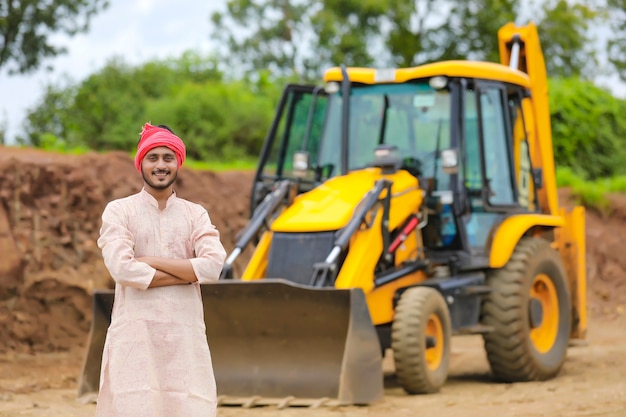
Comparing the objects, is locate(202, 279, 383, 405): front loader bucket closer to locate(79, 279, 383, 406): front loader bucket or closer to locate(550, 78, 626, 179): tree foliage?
locate(79, 279, 383, 406): front loader bucket

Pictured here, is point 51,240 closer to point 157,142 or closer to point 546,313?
point 546,313

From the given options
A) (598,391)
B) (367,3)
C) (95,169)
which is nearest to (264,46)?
(367,3)

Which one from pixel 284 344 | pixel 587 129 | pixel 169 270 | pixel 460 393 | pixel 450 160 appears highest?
pixel 587 129

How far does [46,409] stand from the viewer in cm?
821

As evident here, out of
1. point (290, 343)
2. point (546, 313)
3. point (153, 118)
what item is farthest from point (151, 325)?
point (153, 118)

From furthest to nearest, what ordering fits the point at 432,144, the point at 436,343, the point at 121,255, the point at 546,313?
the point at 546,313 < the point at 432,144 < the point at 436,343 < the point at 121,255

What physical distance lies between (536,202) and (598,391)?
2.47m

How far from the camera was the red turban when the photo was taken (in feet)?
15.9

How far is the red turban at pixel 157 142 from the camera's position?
15.9 ft

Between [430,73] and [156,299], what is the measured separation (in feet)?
18.4

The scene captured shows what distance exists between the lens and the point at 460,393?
9281mm

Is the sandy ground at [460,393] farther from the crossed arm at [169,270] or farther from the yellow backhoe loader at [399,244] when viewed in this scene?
the crossed arm at [169,270]

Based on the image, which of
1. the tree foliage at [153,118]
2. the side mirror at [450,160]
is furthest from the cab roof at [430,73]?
the tree foliage at [153,118]

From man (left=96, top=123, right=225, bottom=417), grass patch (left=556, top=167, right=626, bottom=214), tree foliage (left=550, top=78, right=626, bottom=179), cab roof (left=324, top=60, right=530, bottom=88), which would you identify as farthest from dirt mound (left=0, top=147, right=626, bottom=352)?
tree foliage (left=550, top=78, right=626, bottom=179)
